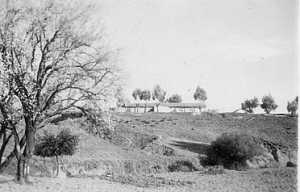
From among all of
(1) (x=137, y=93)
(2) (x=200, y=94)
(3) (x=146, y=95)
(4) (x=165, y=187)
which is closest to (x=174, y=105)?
(2) (x=200, y=94)

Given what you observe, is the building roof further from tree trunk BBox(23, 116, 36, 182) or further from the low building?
tree trunk BBox(23, 116, 36, 182)

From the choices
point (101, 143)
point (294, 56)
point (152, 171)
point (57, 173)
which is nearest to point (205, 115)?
point (101, 143)

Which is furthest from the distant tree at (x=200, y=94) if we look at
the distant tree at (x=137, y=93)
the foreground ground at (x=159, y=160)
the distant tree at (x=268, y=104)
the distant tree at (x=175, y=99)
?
the foreground ground at (x=159, y=160)

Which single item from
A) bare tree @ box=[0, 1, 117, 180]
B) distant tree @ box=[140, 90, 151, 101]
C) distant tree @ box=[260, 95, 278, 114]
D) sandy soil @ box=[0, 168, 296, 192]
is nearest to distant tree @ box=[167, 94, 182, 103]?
distant tree @ box=[140, 90, 151, 101]

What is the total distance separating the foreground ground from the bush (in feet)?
5.69

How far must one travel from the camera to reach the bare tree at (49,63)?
1634 centimetres

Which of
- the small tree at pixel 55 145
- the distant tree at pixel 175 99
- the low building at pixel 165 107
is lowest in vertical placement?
the small tree at pixel 55 145

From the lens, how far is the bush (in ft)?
116

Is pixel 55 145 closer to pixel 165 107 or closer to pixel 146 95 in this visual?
pixel 165 107

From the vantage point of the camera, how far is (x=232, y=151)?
35562 millimetres

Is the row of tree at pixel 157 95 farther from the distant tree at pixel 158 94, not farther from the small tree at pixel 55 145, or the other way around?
the small tree at pixel 55 145

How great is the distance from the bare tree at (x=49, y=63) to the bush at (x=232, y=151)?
20362 millimetres

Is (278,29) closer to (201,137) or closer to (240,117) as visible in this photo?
(201,137)

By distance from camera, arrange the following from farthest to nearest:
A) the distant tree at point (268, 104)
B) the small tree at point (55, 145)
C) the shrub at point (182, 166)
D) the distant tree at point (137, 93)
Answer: the distant tree at point (137, 93)
the distant tree at point (268, 104)
the shrub at point (182, 166)
the small tree at point (55, 145)
